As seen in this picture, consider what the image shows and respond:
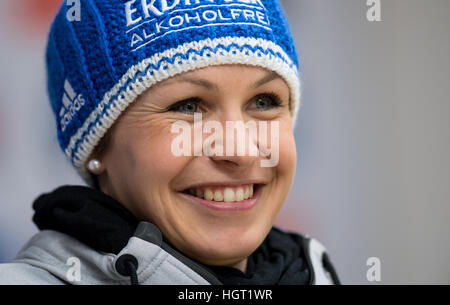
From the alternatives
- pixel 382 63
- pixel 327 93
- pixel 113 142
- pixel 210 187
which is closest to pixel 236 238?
pixel 210 187

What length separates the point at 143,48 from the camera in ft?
3.44

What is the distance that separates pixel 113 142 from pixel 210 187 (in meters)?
0.24

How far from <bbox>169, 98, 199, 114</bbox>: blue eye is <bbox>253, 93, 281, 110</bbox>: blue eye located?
142 mm

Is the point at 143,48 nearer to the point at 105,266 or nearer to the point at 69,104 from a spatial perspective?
the point at 69,104

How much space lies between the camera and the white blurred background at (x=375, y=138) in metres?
2.28

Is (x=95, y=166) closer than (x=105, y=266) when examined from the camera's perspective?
No

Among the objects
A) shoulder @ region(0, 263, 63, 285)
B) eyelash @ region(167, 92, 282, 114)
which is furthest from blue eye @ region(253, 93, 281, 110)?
shoulder @ region(0, 263, 63, 285)

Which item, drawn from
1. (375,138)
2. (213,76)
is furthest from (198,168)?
(375,138)

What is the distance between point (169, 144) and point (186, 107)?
95mm

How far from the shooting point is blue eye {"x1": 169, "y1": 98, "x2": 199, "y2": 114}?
1.08 meters

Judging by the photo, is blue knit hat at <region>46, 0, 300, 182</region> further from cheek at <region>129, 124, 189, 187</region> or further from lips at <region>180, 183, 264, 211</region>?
lips at <region>180, 183, 264, 211</region>

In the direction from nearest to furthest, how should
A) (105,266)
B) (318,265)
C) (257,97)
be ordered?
1. (105,266)
2. (257,97)
3. (318,265)

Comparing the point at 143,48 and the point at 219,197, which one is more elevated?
the point at 143,48

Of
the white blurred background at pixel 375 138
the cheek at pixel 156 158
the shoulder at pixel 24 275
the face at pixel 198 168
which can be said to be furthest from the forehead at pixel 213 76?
the white blurred background at pixel 375 138
